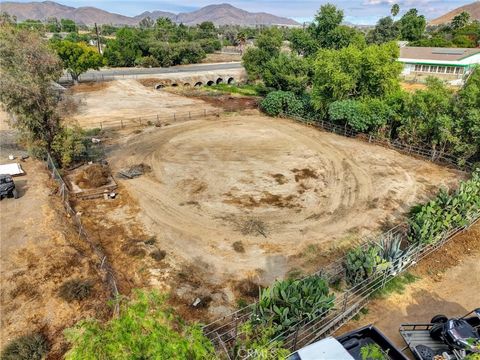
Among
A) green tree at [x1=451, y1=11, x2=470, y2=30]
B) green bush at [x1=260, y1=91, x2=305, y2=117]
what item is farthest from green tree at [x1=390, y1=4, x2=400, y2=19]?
green bush at [x1=260, y1=91, x2=305, y2=117]

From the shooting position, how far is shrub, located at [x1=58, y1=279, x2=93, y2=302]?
12445 millimetres

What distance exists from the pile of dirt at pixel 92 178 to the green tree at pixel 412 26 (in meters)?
96.8

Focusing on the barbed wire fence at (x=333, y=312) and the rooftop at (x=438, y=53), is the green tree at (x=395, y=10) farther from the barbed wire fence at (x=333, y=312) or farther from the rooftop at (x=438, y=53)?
the barbed wire fence at (x=333, y=312)

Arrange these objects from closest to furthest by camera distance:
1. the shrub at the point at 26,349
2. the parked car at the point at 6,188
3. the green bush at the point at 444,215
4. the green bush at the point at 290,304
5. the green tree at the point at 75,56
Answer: the shrub at the point at 26,349 < the green bush at the point at 290,304 < the green bush at the point at 444,215 < the parked car at the point at 6,188 < the green tree at the point at 75,56

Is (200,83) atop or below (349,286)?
atop

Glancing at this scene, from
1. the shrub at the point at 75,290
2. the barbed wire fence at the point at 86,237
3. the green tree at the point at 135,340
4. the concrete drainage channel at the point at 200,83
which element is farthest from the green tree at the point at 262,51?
the green tree at the point at 135,340

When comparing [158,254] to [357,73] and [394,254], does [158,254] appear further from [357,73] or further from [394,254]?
[357,73]

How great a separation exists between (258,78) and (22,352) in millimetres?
50547

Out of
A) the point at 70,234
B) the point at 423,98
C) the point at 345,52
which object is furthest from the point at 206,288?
the point at 345,52

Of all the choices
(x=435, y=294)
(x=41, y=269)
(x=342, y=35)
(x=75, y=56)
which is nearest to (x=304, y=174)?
(x=435, y=294)

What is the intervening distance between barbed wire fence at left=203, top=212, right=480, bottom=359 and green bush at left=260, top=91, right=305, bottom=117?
2212cm

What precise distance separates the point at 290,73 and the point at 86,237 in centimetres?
3011

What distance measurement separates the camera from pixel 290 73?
127ft

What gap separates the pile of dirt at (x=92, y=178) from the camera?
2116 centimetres
